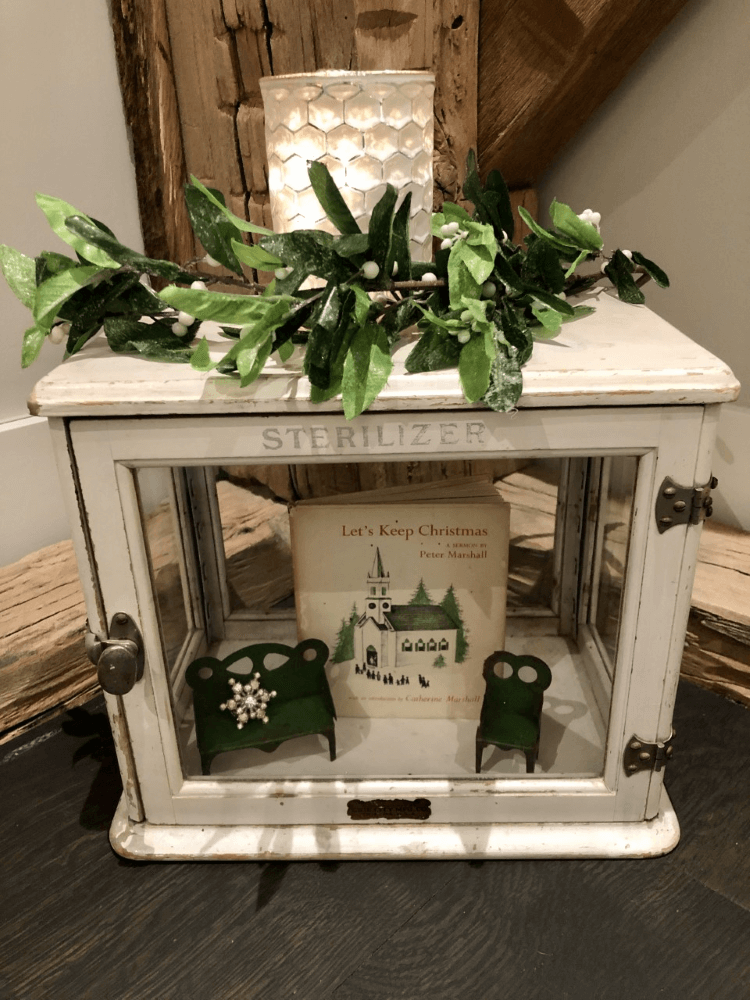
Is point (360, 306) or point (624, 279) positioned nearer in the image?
point (360, 306)

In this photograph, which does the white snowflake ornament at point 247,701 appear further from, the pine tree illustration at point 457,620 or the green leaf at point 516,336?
the green leaf at point 516,336

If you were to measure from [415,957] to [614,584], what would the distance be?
0.37m

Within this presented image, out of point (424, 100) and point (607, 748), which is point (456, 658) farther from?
point (424, 100)

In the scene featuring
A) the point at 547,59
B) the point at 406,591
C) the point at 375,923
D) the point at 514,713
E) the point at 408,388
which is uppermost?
the point at 547,59

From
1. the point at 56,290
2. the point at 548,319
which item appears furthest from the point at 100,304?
the point at 548,319

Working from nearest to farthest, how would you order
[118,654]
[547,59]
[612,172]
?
1. [118,654]
2. [547,59]
3. [612,172]

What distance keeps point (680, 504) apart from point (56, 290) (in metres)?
0.51

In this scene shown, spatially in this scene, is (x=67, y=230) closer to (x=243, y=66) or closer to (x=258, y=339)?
(x=258, y=339)

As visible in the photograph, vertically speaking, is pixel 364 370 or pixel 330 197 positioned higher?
pixel 330 197

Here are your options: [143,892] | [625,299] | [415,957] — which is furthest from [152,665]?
[625,299]

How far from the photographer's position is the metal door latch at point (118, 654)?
0.65 meters

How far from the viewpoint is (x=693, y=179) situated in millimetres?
961

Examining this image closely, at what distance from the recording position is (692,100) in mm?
936

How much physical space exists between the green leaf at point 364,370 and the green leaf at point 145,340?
15 centimetres
